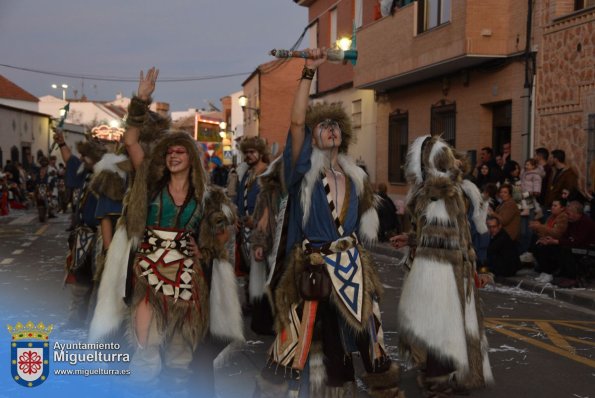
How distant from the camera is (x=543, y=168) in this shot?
549 inches

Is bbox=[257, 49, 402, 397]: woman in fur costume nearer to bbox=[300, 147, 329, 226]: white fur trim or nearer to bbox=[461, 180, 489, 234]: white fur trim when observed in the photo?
bbox=[300, 147, 329, 226]: white fur trim

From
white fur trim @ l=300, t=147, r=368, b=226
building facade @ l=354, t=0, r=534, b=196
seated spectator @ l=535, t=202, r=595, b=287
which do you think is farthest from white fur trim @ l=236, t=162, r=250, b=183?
building facade @ l=354, t=0, r=534, b=196

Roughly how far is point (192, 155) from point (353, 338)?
169cm

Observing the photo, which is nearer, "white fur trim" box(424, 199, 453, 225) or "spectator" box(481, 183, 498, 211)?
"white fur trim" box(424, 199, 453, 225)

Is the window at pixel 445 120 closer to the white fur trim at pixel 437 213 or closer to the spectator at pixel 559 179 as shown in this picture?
the spectator at pixel 559 179

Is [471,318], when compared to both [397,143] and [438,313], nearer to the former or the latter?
[438,313]

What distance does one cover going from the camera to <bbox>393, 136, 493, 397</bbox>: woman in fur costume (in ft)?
17.0

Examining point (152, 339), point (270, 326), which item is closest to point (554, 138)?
point (270, 326)

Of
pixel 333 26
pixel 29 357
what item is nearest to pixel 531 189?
pixel 29 357

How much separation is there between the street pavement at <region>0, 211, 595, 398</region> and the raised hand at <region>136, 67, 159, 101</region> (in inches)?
74.1

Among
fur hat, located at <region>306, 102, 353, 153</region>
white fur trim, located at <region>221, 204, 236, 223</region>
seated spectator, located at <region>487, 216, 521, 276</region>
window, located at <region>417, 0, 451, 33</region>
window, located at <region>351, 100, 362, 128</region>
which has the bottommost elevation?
seated spectator, located at <region>487, 216, 521, 276</region>

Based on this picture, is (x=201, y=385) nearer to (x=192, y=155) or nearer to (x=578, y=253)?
(x=192, y=155)

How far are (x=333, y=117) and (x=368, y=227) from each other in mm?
788

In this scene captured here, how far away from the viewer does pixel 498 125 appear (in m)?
17.7
